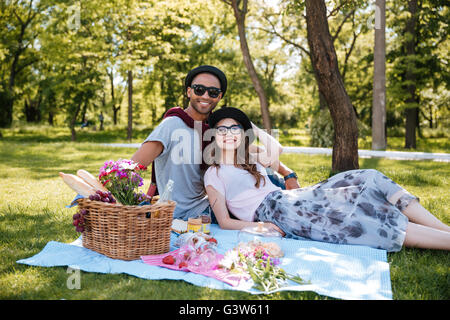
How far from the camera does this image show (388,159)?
10250mm

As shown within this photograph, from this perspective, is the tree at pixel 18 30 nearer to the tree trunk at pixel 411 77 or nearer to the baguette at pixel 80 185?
the tree trunk at pixel 411 77

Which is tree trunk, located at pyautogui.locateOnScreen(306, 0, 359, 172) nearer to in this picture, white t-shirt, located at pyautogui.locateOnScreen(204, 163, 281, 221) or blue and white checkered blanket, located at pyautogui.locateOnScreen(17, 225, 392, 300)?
white t-shirt, located at pyautogui.locateOnScreen(204, 163, 281, 221)

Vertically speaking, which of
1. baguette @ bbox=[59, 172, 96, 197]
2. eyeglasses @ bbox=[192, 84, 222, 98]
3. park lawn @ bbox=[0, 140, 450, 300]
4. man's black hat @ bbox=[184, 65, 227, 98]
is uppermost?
man's black hat @ bbox=[184, 65, 227, 98]

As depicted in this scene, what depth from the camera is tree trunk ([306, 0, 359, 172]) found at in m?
6.32

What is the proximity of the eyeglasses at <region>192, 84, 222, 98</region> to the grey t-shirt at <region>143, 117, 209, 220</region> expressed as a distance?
0.35m

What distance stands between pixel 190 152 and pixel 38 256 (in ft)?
5.59

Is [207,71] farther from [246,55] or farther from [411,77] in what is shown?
[411,77]

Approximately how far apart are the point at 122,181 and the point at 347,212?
6.28ft

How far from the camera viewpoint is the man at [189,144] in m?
3.94

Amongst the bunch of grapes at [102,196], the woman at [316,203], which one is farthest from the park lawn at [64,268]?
the bunch of grapes at [102,196]

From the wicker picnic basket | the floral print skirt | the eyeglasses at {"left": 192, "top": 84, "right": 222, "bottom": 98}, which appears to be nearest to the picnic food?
the wicker picnic basket

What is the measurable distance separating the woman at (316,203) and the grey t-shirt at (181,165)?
0.24 metres
